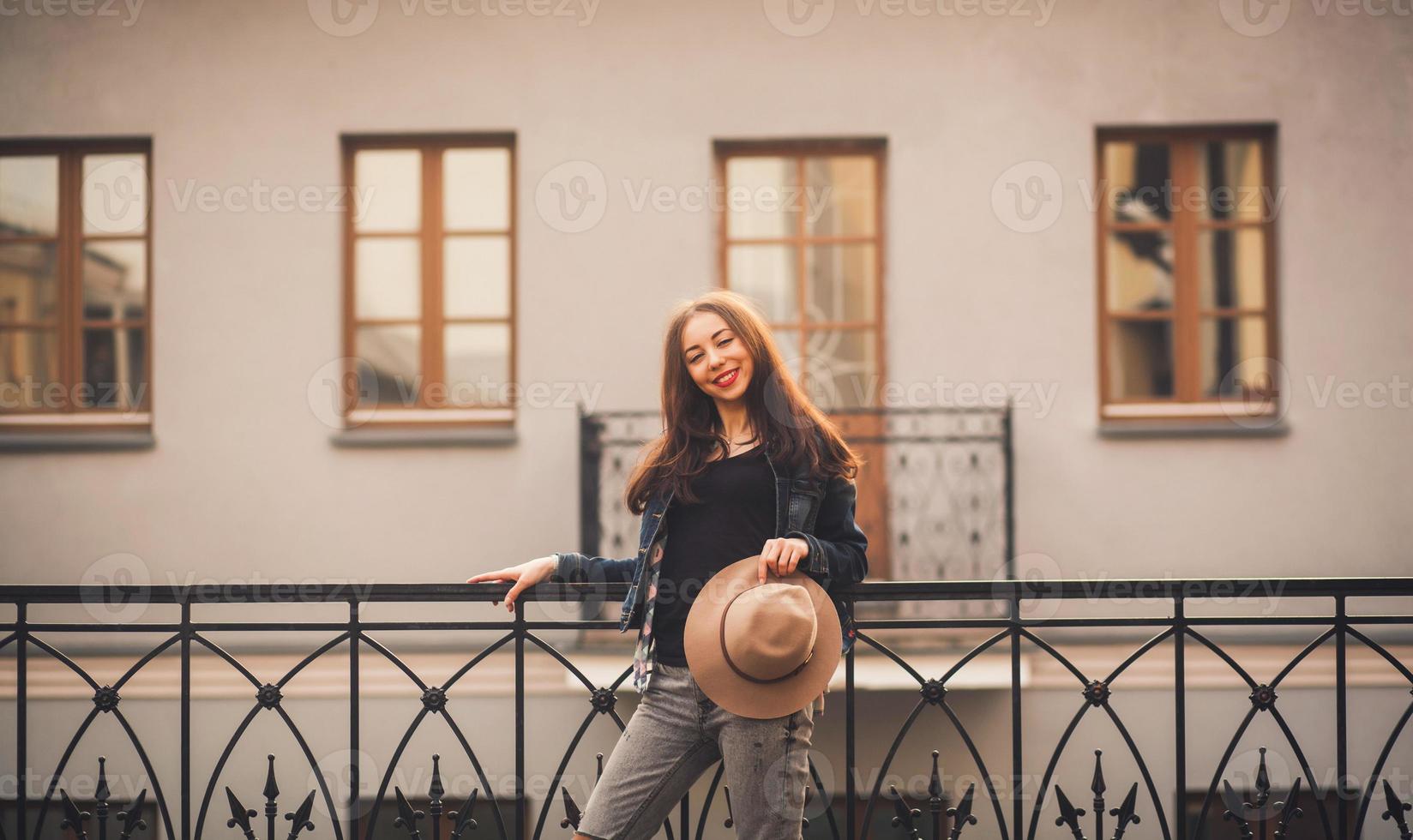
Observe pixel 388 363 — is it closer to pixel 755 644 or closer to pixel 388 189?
pixel 388 189

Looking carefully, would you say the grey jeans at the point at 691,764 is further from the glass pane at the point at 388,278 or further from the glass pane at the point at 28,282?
the glass pane at the point at 28,282

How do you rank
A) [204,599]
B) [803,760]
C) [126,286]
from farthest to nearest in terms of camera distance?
[126,286] → [204,599] → [803,760]

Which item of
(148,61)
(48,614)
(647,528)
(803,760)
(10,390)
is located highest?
(148,61)

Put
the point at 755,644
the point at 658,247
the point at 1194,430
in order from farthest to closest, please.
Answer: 1. the point at 658,247
2. the point at 1194,430
3. the point at 755,644

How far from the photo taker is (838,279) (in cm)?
686

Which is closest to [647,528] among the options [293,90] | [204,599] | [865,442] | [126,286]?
[204,599]

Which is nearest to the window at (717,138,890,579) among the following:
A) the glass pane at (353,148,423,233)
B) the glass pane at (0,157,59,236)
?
the glass pane at (353,148,423,233)

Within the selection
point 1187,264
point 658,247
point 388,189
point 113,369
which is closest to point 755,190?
point 658,247

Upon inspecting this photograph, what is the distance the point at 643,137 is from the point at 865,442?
2.46 meters

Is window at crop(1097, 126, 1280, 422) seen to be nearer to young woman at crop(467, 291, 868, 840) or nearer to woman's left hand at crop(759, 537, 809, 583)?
young woman at crop(467, 291, 868, 840)

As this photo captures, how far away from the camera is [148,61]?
672 cm

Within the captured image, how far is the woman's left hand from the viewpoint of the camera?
1.99 metres

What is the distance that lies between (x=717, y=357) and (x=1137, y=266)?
5525 mm

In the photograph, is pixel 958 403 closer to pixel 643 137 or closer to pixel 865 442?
pixel 865 442
